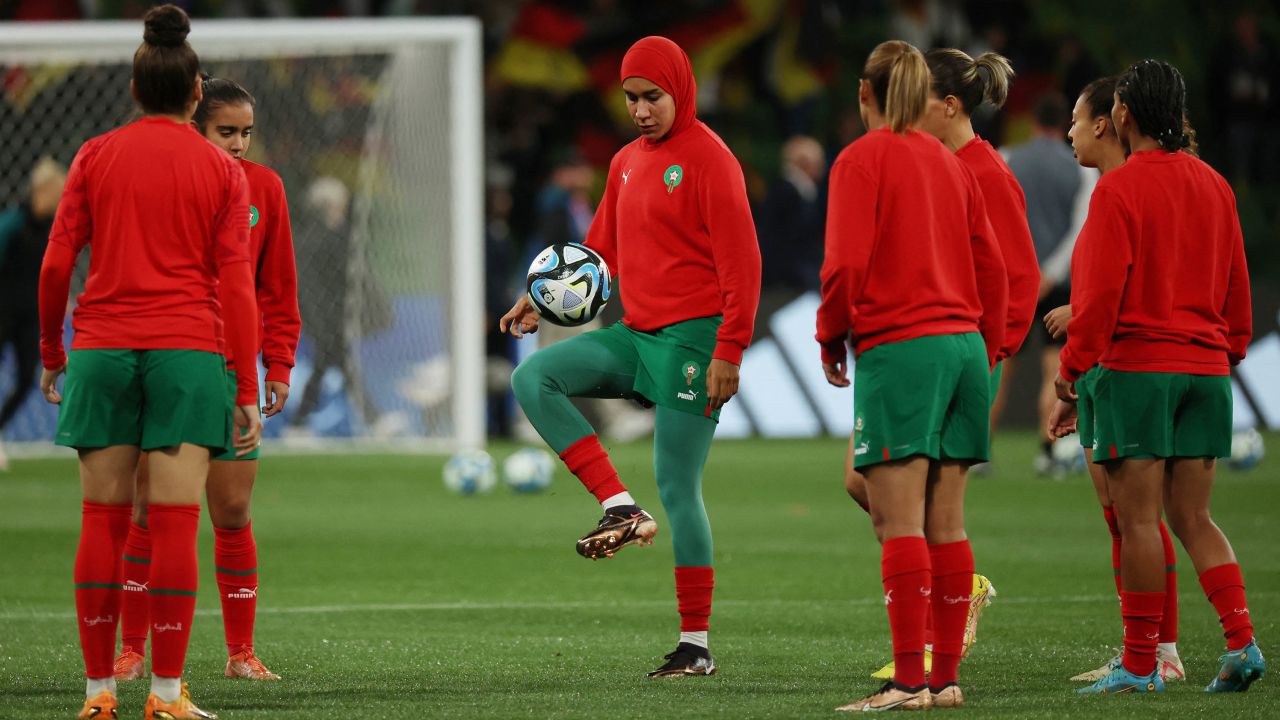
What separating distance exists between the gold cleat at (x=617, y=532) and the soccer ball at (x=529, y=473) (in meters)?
7.35

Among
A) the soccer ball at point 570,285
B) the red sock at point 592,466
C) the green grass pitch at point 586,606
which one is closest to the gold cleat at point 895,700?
the green grass pitch at point 586,606

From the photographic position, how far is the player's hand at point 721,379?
6.24 m

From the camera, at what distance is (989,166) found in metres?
6.18

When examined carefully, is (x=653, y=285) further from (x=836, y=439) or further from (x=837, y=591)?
(x=836, y=439)

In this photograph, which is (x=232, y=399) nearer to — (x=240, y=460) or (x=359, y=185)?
(x=240, y=460)

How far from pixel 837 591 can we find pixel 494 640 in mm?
2124

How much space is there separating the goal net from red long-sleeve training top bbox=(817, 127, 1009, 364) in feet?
36.0

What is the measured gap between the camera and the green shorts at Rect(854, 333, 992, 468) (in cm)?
537

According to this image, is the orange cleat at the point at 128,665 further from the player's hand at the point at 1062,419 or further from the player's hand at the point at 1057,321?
the player's hand at the point at 1057,321

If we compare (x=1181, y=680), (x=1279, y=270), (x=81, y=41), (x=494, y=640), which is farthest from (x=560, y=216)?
(x=1181, y=680)

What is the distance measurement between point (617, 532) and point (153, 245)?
5.99 feet

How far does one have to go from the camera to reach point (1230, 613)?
5.95 m

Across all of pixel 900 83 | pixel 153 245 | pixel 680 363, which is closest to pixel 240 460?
pixel 153 245

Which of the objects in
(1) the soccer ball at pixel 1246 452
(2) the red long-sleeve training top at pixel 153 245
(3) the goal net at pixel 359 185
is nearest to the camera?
(2) the red long-sleeve training top at pixel 153 245
